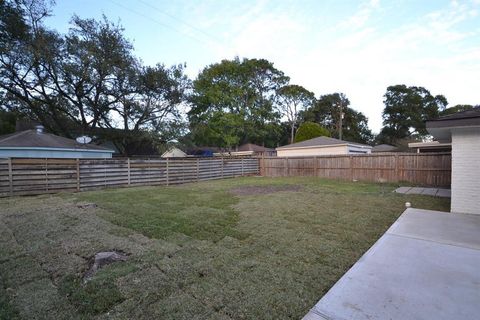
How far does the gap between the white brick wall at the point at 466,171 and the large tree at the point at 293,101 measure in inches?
1171

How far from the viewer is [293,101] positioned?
35.4 m

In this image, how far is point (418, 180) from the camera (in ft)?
35.9

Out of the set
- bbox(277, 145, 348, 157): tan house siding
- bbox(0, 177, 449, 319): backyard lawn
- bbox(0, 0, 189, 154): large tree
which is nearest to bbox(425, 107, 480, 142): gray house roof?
bbox(0, 177, 449, 319): backyard lawn

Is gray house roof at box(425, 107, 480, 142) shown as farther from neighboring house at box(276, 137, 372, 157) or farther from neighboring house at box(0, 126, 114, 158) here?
neighboring house at box(0, 126, 114, 158)

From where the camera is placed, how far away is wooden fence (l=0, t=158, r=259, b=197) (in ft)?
27.3

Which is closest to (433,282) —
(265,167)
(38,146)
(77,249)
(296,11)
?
(77,249)

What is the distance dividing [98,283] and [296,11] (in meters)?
11.0

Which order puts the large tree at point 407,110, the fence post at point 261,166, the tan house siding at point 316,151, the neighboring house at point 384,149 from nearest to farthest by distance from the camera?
1. the tan house siding at point 316,151
2. the fence post at point 261,166
3. the neighboring house at point 384,149
4. the large tree at point 407,110

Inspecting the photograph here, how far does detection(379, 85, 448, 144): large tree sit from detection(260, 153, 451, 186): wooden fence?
31.3 meters

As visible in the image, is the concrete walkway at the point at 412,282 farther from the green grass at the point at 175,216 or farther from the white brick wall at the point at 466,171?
the green grass at the point at 175,216

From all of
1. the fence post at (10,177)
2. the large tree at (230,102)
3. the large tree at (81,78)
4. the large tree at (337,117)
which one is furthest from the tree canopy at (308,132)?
the fence post at (10,177)

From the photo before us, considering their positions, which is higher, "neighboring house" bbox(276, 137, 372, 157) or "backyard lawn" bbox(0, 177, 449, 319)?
"neighboring house" bbox(276, 137, 372, 157)

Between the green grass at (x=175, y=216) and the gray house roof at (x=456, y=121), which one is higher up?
the gray house roof at (x=456, y=121)

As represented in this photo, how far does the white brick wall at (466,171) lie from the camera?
5027 millimetres
